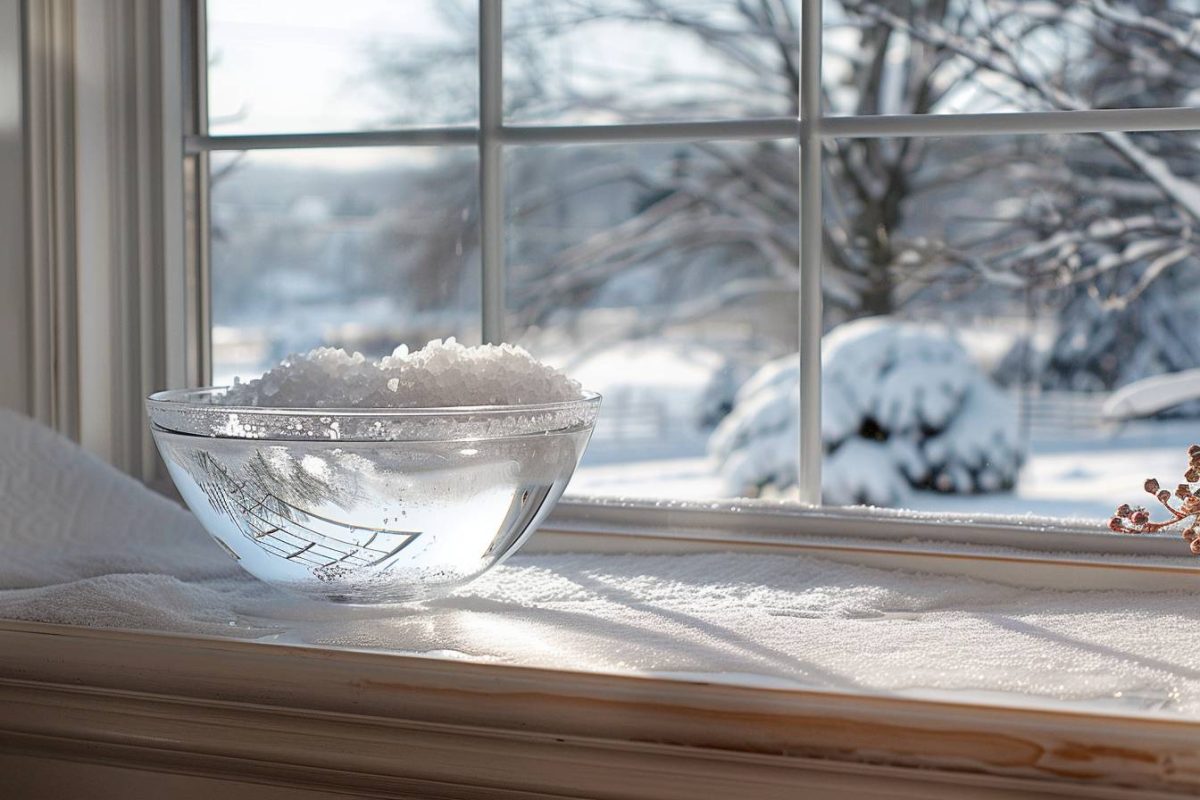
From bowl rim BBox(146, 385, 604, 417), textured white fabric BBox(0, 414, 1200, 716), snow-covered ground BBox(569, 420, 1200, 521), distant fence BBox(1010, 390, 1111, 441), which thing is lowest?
snow-covered ground BBox(569, 420, 1200, 521)

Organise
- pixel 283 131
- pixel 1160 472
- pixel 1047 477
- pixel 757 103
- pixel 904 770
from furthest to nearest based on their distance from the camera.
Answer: pixel 757 103 → pixel 1047 477 → pixel 1160 472 → pixel 283 131 → pixel 904 770

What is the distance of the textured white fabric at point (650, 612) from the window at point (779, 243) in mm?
2031

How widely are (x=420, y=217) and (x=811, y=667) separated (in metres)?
3.68

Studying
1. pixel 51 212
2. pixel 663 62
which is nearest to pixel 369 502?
pixel 51 212

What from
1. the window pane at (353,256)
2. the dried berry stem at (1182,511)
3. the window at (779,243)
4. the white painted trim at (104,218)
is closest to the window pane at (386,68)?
the window at (779,243)

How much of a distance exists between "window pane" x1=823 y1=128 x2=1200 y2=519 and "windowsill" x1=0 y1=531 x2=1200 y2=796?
3.02m

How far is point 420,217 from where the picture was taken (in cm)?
424

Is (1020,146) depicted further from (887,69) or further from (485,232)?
(485,232)

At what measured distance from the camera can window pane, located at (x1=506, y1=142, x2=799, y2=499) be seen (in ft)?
14.6

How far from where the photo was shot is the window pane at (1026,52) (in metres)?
3.63

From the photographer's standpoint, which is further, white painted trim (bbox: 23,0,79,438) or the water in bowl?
white painted trim (bbox: 23,0,79,438)

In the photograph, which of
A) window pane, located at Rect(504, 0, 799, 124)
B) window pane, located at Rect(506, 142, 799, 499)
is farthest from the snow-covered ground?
window pane, located at Rect(504, 0, 799, 124)

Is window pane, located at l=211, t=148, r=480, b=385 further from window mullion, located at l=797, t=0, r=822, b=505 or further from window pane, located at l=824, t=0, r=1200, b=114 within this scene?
window mullion, located at l=797, t=0, r=822, b=505

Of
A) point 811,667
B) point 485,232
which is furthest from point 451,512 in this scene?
point 485,232
